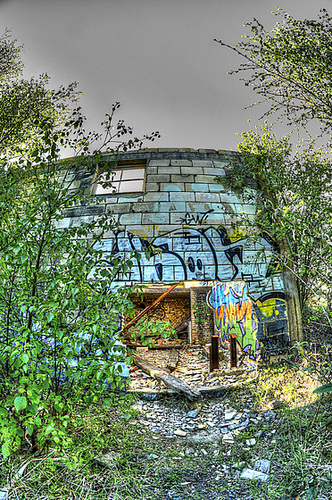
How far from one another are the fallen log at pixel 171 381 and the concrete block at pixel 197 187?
4257 mm

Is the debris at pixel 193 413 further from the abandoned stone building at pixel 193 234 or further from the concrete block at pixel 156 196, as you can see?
the concrete block at pixel 156 196

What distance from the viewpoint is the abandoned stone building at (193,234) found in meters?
6.16

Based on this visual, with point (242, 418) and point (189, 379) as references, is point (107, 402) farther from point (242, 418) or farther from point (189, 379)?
point (189, 379)

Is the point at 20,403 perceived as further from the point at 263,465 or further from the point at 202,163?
the point at 202,163

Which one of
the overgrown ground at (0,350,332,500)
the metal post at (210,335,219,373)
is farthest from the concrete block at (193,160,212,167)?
the overgrown ground at (0,350,332,500)

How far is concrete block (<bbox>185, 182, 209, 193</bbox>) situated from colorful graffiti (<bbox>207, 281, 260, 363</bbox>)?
2838 mm

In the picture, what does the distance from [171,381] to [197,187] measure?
14.6ft

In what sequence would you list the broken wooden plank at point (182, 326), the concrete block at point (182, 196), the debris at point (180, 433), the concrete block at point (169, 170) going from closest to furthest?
the debris at point (180, 433) < the concrete block at point (182, 196) < the concrete block at point (169, 170) < the broken wooden plank at point (182, 326)

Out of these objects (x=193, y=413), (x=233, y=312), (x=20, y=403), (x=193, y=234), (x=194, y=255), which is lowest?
(x=193, y=413)

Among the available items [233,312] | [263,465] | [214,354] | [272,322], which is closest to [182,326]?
[233,312]

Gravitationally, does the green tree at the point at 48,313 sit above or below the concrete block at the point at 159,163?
below

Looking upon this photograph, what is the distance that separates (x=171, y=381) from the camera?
6641mm

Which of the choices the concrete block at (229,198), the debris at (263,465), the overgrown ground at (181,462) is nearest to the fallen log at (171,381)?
the overgrown ground at (181,462)

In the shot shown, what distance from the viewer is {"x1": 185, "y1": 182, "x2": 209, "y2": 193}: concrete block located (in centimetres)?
678
